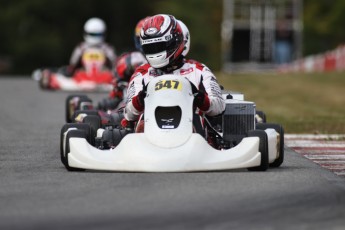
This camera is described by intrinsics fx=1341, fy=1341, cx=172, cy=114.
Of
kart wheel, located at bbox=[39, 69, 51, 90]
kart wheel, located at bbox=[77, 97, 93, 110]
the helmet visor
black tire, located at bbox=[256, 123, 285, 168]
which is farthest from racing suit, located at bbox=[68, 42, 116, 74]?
the helmet visor

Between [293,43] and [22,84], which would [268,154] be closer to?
[22,84]

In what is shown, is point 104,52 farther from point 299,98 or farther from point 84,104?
point 84,104

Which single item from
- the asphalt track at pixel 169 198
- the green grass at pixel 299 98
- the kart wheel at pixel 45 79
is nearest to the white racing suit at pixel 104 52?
the kart wheel at pixel 45 79

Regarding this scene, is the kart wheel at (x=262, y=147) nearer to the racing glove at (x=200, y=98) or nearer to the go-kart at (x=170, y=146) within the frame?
the go-kart at (x=170, y=146)

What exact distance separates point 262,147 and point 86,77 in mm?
19376

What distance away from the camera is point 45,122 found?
19.0 m

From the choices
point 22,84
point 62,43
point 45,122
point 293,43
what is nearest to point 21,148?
point 45,122

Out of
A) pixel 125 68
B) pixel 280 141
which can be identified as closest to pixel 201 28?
pixel 125 68

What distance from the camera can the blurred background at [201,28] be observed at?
2194 inches

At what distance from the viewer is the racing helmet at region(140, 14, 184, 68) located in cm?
1143

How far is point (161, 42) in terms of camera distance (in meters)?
11.4

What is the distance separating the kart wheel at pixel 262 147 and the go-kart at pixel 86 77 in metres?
18.4

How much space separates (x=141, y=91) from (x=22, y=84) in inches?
951

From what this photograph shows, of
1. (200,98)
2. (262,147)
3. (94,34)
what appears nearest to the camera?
(262,147)
